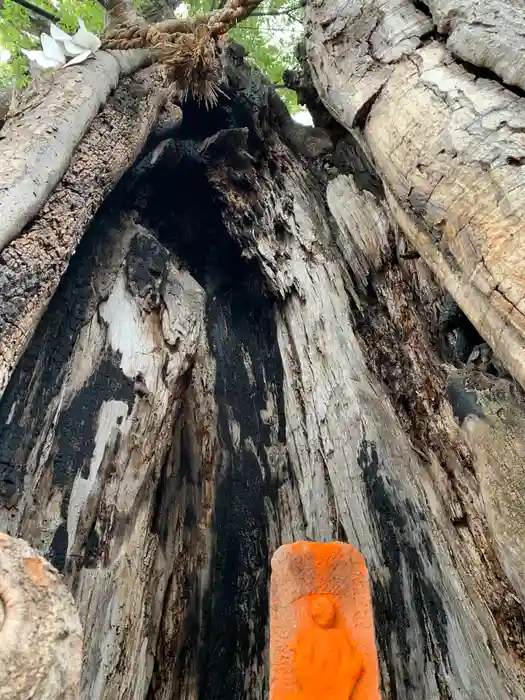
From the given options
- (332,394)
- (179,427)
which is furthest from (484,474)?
(179,427)

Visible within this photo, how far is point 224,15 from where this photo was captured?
3.17m

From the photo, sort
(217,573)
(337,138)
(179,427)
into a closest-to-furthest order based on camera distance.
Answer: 1. (217,573)
2. (179,427)
3. (337,138)

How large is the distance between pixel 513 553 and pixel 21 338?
170 cm

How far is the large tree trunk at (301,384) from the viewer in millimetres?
1707

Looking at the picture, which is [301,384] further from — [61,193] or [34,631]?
[34,631]

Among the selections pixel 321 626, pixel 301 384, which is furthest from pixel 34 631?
pixel 301 384

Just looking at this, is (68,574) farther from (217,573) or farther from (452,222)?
(452,222)

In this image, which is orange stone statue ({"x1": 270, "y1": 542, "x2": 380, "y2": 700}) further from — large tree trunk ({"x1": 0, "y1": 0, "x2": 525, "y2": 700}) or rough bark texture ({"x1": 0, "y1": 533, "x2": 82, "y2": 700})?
rough bark texture ({"x1": 0, "y1": 533, "x2": 82, "y2": 700})

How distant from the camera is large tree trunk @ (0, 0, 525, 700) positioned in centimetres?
171

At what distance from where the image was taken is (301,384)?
10.3 feet

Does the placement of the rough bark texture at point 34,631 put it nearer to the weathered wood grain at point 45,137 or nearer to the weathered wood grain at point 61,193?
the weathered wood grain at point 61,193

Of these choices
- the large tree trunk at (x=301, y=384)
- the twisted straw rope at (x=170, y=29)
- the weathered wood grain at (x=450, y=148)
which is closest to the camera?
the weathered wood grain at (x=450, y=148)

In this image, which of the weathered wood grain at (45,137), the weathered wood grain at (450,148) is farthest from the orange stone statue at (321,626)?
the weathered wood grain at (45,137)

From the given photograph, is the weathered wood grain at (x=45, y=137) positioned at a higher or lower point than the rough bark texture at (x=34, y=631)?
higher
